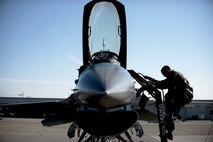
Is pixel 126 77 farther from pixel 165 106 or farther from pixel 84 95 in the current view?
pixel 165 106

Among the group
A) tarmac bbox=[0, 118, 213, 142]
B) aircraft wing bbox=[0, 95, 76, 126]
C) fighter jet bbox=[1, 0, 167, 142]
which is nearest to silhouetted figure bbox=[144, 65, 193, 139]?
fighter jet bbox=[1, 0, 167, 142]

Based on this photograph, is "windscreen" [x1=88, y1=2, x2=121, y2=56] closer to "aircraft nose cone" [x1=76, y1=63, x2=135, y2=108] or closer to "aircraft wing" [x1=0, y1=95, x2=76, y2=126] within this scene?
"aircraft wing" [x1=0, y1=95, x2=76, y2=126]

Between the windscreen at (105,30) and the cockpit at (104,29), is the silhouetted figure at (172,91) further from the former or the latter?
the windscreen at (105,30)

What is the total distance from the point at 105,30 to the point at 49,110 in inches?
105

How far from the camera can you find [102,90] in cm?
376

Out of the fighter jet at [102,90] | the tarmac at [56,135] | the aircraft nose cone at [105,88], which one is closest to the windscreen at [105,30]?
the fighter jet at [102,90]

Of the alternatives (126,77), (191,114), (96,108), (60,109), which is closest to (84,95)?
(96,108)

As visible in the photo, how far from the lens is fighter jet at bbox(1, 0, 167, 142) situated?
395 cm

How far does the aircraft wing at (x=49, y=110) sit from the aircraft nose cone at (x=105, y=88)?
4.77ft

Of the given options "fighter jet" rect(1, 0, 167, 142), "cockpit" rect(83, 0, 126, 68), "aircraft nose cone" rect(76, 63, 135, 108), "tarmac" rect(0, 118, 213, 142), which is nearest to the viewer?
"aircraft nose cone" rect(76, 63, 135, 108)

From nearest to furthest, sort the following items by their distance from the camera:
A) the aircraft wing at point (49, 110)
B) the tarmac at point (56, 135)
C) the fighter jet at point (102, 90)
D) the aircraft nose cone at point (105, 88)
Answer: the aircraft nose cone at point (105, 88)
the fighter jet at point (102, 90)
the aircraft wing at point (49, 110)
the tarmac at point (56, 135)

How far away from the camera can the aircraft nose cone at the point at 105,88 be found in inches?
149

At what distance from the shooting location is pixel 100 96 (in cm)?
374

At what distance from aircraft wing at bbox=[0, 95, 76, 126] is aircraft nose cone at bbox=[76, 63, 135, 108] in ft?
A: 4.77
